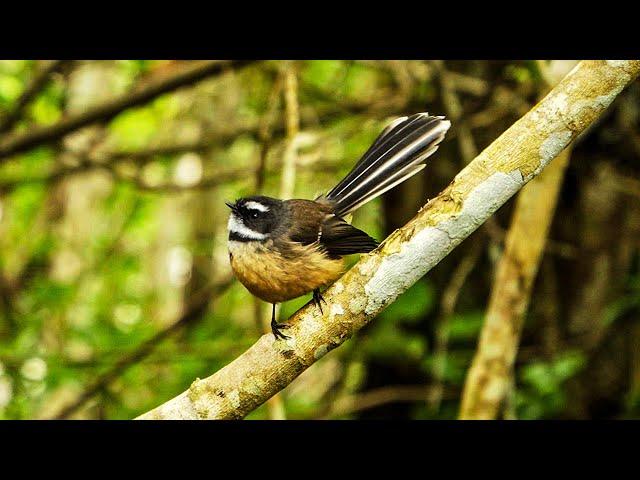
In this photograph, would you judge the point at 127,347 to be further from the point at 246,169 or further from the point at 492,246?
the point at 492,246

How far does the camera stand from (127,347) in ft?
18.9

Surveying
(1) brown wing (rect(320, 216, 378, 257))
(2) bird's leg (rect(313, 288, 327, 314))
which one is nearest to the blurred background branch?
(1) brown wing (rect(320, 216, 378, 257))

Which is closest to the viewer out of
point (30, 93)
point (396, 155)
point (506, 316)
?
point (396, 155)

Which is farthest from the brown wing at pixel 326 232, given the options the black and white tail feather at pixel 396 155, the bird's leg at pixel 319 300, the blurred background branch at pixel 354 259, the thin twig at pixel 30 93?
the thin twig at pixel 30 93

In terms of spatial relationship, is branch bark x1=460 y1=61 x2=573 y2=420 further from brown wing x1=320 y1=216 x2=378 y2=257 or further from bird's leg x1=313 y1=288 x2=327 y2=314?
bird's leg x1=313 y1=288 x2=327 y2=314

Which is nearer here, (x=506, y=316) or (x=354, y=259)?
(x=506, y=316)

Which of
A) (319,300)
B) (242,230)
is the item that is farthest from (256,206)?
(319,300)

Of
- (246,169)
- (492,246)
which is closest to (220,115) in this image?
(246,169)

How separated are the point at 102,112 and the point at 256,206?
2.38 m

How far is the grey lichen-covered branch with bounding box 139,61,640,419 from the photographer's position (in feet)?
8.61

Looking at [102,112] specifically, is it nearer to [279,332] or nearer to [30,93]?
[30,93]

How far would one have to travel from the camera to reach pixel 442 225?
262 cm

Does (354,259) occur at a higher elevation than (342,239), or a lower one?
higher

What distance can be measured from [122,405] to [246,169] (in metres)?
2.27
